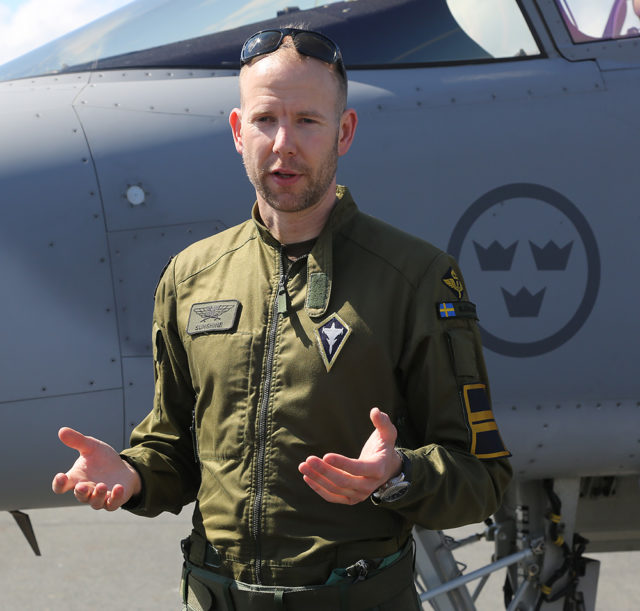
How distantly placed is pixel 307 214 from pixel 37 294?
44.7 inches

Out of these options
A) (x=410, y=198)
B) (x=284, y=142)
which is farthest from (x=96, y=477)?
(x=410, y=198)

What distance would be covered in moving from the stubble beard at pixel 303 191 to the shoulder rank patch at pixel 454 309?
0.29 meters

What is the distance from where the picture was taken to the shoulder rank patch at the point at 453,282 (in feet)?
5.20

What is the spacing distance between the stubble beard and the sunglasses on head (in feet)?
0.53

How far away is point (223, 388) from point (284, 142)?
1.47ft

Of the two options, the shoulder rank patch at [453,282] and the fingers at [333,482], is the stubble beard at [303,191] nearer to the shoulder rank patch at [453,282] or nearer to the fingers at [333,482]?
the shoulder rank patch at [453,282]

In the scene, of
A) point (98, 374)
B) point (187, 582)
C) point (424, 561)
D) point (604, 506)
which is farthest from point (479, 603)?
point (187, 582)

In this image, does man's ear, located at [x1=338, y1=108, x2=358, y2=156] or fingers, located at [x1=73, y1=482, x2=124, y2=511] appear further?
man's ear, located at [x1=338, y1=108, x2=358, y2=156]

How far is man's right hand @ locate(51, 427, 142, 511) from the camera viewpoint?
1466mm

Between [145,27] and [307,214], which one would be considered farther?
[145,27]

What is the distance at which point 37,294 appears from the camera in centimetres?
248

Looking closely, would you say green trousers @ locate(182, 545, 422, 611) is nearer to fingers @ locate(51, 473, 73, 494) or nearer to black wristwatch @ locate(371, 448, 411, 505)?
black wristwatch @ locate(371, 448, 411, 505)

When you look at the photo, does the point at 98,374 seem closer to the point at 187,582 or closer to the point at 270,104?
the point at 187,582

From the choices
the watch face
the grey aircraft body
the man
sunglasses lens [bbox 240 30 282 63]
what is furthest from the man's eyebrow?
the grey aircraft body
